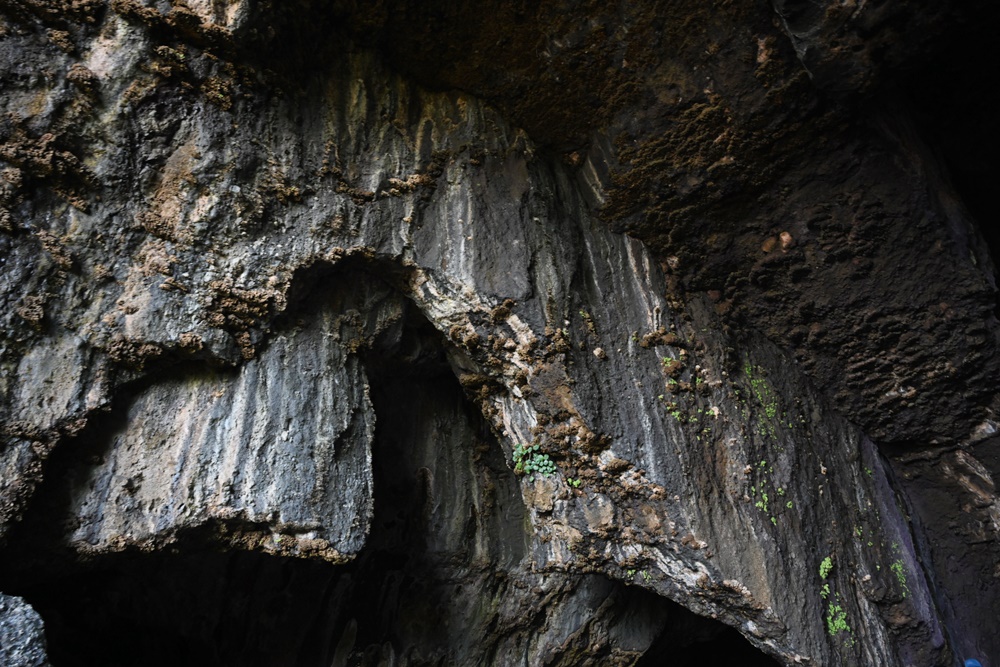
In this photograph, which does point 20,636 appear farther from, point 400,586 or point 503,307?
point 400,586

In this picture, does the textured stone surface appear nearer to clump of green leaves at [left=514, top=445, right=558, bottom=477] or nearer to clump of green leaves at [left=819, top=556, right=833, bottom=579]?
clump of green leaves at [left=514, top=445, right=558, bottom=477]

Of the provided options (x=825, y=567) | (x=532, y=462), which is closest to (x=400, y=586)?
(x=532, y=462)

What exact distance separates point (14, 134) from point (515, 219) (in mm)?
2721

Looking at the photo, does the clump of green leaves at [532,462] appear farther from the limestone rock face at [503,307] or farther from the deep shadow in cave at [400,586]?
the deep shadow in cave at [400,586]

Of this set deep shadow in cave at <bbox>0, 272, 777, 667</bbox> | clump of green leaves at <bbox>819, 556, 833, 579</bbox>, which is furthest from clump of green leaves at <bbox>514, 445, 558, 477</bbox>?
clump of green leaves at <bbox>819, 556, 833, 579</bbox>

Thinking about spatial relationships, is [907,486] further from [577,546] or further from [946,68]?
[946,68]

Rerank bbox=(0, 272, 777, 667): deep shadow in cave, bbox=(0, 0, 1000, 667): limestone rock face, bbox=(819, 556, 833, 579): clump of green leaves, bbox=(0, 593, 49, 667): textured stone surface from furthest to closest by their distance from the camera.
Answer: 1. bbox=(0, 272, 777, 667): deep shadow in cave
2. bbox=(819, 556, 833, 579): clump of green leaves
3. bbox=(0, 0, 1000, 667): limestone rock face
4. bbox=(0, 593, 49, 667): textured stone surface

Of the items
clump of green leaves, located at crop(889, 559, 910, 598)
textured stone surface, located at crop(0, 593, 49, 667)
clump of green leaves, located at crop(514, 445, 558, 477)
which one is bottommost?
textured stone surface, located at crop(0, 593, 49, 667)

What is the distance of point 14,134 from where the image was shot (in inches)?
105

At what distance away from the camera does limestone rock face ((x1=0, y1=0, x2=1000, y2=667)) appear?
289 cm

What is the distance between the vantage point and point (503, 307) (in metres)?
3.69

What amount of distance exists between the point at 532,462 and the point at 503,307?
1066mm

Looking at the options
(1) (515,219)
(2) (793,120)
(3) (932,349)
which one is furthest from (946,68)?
(1) (515,219)

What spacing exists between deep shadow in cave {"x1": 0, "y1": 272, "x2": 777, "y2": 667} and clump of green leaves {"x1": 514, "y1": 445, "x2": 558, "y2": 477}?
1126 millimetres
